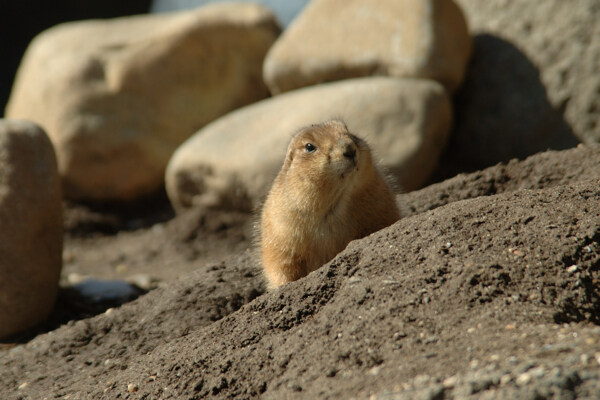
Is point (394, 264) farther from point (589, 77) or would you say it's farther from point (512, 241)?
point (589, 77)

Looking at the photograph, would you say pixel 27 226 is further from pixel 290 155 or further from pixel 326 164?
pixel 326 164

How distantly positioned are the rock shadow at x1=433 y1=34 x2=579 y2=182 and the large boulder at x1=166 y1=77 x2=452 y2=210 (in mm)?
536

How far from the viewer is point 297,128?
27.2 feet

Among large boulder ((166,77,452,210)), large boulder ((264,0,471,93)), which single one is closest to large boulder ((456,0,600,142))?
large boulder ((264,0,471,93))

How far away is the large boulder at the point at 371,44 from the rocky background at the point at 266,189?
3 centimetres

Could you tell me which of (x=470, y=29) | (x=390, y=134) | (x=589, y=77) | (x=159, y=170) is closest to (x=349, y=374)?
(x=390, y=134)

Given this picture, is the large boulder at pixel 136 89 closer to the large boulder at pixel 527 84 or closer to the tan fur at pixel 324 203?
the large boulder at pixel 527 84

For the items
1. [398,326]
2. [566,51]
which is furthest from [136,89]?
[398,326]

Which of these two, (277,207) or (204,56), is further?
(204,56)

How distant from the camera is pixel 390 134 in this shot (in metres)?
8.41

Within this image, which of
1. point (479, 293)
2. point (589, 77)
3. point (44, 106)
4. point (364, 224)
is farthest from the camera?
point (44, 106)

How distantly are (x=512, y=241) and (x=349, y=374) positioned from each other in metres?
1.19

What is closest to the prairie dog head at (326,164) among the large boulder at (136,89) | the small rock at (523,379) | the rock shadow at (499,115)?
the small rock at (523,379)

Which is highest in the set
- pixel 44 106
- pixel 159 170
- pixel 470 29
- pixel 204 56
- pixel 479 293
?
pixel 479 293
